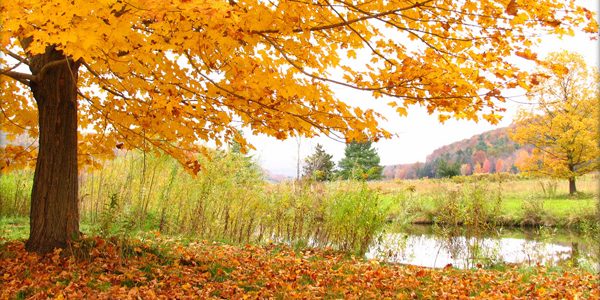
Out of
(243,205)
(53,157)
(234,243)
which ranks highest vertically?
(53,157)

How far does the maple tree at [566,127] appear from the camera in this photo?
1747cm

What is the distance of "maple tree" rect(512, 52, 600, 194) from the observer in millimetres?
17469

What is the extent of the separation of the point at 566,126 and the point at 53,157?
61.1 feet

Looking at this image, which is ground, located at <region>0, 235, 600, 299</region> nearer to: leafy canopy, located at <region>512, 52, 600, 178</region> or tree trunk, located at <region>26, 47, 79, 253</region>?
tree trunk, located at <region>26, 47, 79, 253</region>

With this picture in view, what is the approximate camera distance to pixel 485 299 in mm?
4188

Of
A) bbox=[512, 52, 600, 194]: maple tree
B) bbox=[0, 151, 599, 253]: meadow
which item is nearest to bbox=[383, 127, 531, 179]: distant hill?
bbox=[512, 52, 600, 194]: maple tree

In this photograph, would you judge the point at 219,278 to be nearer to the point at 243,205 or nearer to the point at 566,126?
the point at 243,205

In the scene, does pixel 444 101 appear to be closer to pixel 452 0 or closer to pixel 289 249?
pixel 452 0

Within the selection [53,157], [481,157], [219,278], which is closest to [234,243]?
[219,278]

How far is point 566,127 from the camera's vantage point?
1819 centimetres

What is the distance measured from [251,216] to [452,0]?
486 centimetres

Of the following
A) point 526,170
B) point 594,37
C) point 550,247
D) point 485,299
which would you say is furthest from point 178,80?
point 526,170

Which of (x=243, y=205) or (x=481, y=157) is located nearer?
(x=243, y=205)

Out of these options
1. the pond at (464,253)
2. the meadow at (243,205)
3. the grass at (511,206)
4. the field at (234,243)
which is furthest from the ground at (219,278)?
the grass at (511,206)
